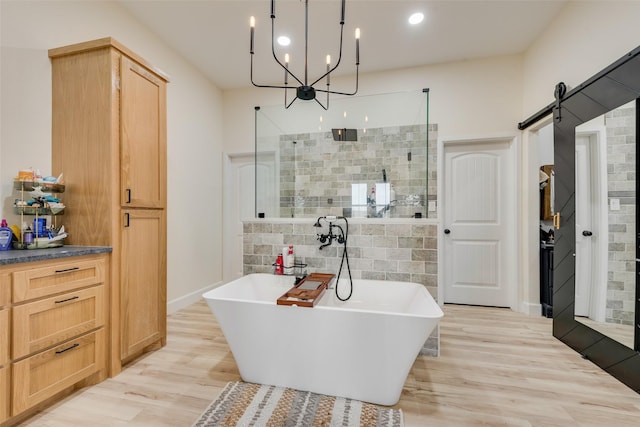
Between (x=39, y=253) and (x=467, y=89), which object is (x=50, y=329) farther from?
(x=467, y=89)

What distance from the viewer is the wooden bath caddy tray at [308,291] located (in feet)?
5.14

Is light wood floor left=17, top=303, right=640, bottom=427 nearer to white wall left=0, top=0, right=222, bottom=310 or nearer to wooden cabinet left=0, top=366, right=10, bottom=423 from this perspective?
→ wooden cabinet left=0, top=366, right=10, bottom=423

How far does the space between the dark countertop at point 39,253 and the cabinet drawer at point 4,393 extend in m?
0.50

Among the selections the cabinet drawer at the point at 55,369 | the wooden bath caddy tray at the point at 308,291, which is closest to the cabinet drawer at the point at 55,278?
the cabinet drawer at the point at 55,369

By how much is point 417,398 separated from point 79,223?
237cm

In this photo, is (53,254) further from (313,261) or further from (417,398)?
(417,398)

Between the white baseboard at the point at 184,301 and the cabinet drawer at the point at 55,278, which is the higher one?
the cabinet drawer at the point at 55,278

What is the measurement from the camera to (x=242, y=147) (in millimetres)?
3830

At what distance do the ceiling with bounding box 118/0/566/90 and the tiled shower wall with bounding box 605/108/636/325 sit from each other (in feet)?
4.43

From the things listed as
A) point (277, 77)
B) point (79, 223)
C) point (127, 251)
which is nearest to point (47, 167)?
point (79, 223)

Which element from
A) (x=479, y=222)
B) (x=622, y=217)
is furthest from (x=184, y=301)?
(x=622, y=217)

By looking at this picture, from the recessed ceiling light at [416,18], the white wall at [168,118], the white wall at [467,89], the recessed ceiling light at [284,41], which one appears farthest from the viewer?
the white wall at [467,89]

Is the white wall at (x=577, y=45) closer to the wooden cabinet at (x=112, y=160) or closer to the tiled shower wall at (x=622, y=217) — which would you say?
the tiled shower wall at (x=622, y=217)

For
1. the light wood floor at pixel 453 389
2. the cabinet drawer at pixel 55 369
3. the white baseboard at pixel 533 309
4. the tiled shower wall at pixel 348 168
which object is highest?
the tiled shower wall at pixel 348 168
